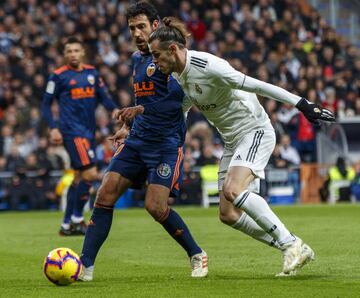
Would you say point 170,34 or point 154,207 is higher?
point 170,34

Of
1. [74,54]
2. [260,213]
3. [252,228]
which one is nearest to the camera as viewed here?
[260,213]

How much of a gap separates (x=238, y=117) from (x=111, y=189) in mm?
1275

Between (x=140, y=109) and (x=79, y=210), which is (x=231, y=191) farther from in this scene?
(x=79, y=210)

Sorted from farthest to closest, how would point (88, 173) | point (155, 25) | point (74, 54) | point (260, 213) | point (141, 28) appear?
point (88, 173) < point (74, 54) < point (155, 25) < point (141, 28) < point (260, 213)

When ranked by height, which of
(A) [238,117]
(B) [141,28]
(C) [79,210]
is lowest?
(C) [79,210]

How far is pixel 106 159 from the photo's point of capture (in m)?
23.4

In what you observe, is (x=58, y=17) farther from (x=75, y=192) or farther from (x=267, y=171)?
(x=75, y=192)

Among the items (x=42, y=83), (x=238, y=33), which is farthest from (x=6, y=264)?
(x=238, y=33)

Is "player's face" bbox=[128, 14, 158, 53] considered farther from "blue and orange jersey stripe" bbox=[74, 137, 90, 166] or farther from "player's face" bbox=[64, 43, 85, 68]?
"blue and orange jersey stripe" bbox=[74, 137, 90, 166]

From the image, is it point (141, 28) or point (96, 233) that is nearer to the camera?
point (96, 233)

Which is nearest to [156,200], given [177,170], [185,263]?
[177,170]

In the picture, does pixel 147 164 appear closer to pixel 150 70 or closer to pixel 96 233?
pixel 96 233

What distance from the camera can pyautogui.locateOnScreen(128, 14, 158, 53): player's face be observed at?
31.1ft

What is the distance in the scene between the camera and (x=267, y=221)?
349 inches
